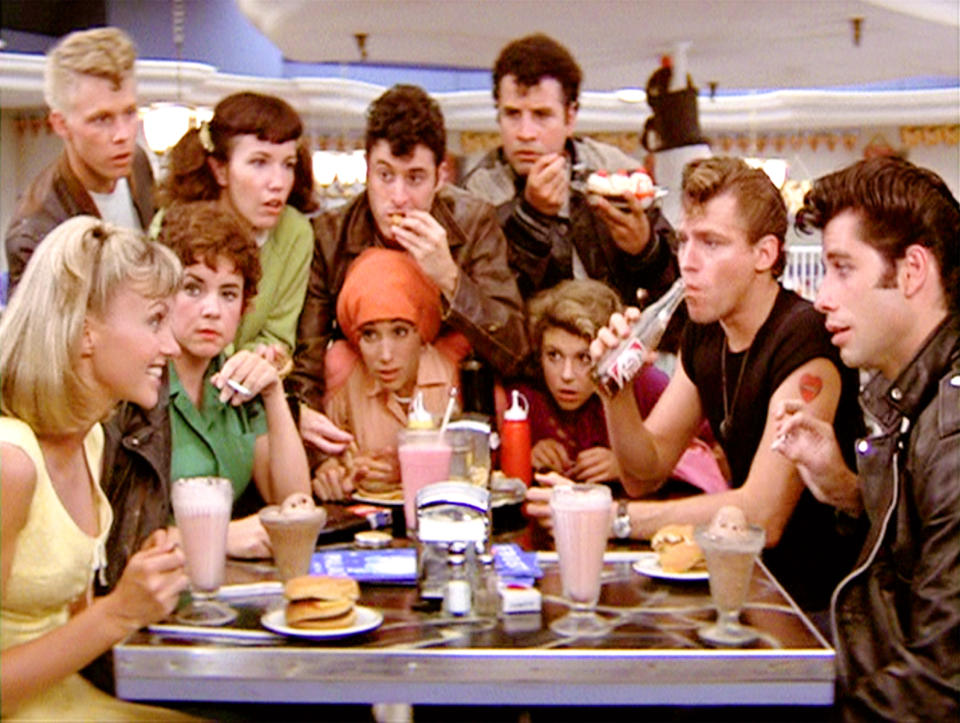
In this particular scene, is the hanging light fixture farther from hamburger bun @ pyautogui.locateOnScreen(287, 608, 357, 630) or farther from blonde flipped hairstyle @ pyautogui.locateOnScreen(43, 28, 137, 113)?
hamburger bun @ pyautogui.locateOnScreen(287, 608, 357, 630)

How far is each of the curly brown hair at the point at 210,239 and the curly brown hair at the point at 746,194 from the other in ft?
2.97

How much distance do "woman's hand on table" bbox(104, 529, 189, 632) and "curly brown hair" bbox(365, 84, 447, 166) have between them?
140 centimetres

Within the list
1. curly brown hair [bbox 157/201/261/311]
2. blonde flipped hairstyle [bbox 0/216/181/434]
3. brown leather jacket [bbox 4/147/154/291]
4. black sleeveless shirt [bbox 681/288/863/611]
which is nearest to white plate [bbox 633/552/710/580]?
black sleeveless shirt [bbox 681/288/863/611]

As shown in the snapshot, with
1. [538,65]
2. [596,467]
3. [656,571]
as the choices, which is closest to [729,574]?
[656,571]

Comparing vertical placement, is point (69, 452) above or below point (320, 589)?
above

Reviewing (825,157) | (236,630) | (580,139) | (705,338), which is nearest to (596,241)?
(580,139)

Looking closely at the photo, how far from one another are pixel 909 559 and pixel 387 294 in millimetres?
1298

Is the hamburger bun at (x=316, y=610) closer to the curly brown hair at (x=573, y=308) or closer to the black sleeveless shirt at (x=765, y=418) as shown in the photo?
the black sleeveless shirt at (x=765, y=418)

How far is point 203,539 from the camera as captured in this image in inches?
66.2

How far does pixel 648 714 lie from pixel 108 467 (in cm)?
115

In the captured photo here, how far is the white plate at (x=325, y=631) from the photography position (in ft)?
5.10

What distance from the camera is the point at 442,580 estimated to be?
1746mm

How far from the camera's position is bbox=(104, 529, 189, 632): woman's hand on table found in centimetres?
150

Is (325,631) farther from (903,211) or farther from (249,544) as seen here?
(903,211)
